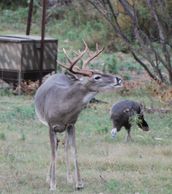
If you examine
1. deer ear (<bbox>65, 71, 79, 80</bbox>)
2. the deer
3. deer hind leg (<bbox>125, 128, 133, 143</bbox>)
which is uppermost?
deer ear (<bbox>65, 71, 79, 80</bbox>)

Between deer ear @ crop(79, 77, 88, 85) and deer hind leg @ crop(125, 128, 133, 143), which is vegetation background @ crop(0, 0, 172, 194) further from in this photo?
deer ear @ crop(79, 77, 88, 85)

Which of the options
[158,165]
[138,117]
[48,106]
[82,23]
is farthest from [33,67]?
[82,23]

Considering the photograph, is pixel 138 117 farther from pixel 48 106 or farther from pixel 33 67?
pixel 33 67

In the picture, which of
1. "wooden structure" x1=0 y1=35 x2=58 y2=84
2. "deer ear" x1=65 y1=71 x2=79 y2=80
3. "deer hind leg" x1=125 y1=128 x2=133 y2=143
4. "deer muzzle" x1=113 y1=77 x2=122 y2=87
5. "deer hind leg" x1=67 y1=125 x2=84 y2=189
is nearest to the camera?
"deer muzzle" x1=113 y1=77 x2=122 y2=87

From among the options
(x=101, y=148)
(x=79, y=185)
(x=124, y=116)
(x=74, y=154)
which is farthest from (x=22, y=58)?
(x=79, y=185)

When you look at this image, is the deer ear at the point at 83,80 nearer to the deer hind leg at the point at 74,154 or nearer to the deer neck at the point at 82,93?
the deer neck at the point at 82,93

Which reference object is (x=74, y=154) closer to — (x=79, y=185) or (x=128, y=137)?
(x=79, y=185)

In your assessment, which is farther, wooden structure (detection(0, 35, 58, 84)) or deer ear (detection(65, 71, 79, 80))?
wooden structure (detection(0, 35, 58, 84))

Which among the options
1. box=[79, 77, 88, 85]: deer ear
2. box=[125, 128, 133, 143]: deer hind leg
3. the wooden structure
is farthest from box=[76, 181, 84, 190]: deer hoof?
the wooden structure

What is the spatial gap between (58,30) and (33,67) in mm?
12040

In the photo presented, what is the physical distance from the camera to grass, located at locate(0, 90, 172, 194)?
9055 mm

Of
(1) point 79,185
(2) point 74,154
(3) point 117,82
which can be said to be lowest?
(1) point 79,185

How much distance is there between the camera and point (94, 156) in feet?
35.4

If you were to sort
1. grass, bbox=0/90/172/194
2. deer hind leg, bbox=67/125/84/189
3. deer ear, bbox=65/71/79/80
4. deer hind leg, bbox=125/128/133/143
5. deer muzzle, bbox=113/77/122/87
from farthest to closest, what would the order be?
deer hind leg, bbox=125/128/133/143, grass, bbox=0/90/172/194, deer hind leg, bbox=67/125/84/189, deer ear, bbox=65/71/79/80, deer muzzle, bbox=113/77/122/87
